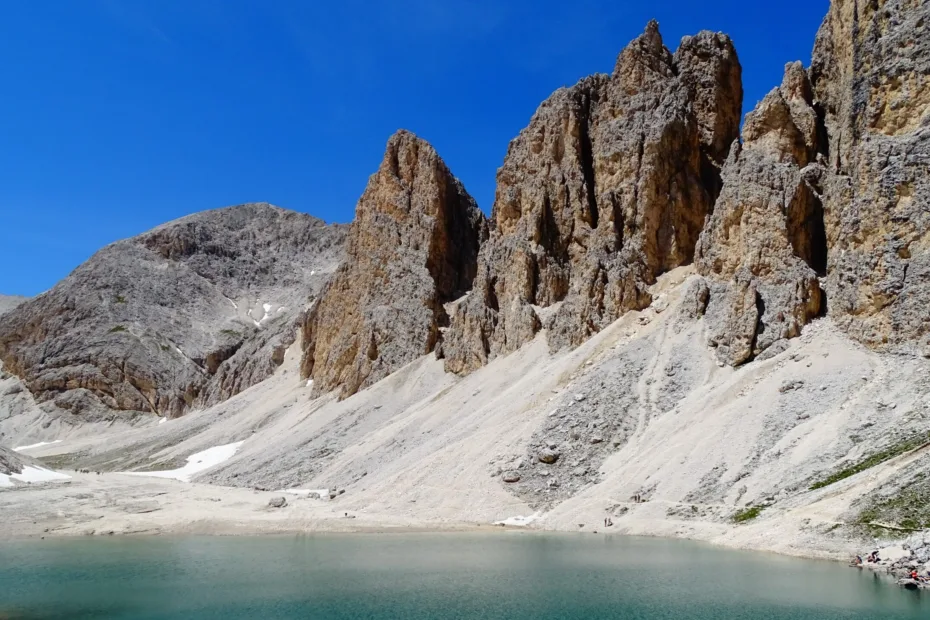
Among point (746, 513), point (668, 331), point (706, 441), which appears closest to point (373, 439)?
point (668, 331)

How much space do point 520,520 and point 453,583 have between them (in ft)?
62.1

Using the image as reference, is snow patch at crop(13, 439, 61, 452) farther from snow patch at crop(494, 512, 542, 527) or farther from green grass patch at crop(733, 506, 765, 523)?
green grass patch at crop(733, 506, 765, 523)

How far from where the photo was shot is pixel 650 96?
91.2 meters

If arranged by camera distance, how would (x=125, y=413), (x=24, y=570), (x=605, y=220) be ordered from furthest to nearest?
1. (x=125, y=413)
2. (x=605, y=220)
3. (x=24, y=570)

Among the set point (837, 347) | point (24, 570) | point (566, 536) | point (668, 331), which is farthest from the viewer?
point (668, 331)

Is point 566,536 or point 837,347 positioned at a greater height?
point 837,347

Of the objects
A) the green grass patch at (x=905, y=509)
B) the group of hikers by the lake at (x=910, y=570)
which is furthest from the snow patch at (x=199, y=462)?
the group of hikers by the lake at (x=910, y=570)

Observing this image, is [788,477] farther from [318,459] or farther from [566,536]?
[318,459]

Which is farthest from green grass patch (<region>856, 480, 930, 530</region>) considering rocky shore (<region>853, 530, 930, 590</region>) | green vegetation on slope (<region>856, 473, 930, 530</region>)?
rocky shore (<region>853, 530, 930, 590</region>)

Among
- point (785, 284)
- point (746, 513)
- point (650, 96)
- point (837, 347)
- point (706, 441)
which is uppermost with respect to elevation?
point (650, 96)

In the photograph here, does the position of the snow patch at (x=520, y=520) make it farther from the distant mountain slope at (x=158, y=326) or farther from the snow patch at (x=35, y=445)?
the snow patch at (x=35, y=445)

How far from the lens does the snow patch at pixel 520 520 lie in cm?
5209

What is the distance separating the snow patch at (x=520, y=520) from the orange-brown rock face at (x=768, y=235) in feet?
71.3

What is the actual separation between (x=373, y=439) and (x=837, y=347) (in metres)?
45.6
